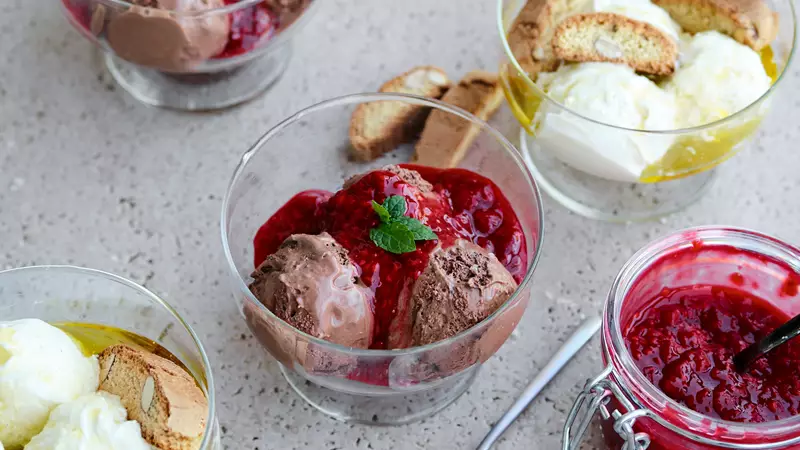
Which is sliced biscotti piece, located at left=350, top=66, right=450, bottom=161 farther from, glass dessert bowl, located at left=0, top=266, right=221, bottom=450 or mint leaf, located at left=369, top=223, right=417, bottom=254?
glass dessert bowl, located at left=0, top=266, right=221, bottom=450

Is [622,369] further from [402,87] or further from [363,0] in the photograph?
[363,0]

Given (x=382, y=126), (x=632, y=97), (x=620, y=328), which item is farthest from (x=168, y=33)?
(x=620, y=328)

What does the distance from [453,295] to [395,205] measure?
0.25 meters

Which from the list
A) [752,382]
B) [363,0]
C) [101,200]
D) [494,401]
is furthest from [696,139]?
[101,200]

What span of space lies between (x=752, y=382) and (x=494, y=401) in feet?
2.00

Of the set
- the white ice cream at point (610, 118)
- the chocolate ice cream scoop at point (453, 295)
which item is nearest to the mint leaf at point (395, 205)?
the chocolate ice cream scoop at point (453, 295)

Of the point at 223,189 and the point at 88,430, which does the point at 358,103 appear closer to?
the point at 223,189

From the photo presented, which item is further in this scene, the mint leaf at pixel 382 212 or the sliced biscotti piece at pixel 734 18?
the sliced biscotti piece at pixel 734 18

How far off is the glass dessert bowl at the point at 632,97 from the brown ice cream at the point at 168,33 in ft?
2.52

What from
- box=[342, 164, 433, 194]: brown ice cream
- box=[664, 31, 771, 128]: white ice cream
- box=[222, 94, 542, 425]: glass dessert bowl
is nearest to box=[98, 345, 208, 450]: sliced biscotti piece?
box=[222, 94, 542, 425]: glass dessert bowl

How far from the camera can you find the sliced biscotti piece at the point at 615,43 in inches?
95.3

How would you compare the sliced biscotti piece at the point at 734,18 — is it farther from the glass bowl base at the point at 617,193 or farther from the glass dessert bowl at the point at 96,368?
the glass dessert bowl at the point at 96,368

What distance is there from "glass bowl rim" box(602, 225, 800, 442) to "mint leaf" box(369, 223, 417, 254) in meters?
0.46

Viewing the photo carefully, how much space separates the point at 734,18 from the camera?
2484 mm
